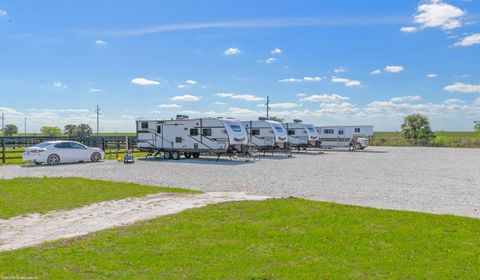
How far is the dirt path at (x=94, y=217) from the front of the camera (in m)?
7.13

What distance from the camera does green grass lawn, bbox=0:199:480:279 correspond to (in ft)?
17.0

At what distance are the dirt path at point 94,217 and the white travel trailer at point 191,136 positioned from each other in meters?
14.3

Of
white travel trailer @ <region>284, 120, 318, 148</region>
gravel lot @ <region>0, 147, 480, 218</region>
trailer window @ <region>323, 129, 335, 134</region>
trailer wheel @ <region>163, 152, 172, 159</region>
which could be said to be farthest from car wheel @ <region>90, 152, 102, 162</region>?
trailer window @ <region>323, 129, 335, 134</region>

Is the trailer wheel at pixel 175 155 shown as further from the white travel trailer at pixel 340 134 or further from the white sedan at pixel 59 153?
the white travel trailer at pixel 340 134

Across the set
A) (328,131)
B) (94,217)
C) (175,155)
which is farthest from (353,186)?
(328,131)

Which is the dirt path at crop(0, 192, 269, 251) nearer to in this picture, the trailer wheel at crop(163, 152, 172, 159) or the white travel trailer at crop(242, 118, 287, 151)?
the trailer wheel at crop(163, 152, 172, 159)

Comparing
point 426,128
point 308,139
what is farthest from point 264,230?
point 426,128

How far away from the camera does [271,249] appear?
6.24 meters

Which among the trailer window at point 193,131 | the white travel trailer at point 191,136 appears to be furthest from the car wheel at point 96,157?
the trailer window at point 193,131

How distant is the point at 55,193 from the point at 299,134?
90.6 ft

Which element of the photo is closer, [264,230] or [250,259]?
[250,259]

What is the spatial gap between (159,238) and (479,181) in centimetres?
1342

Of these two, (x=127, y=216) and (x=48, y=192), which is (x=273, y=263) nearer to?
(x=127, y=216)

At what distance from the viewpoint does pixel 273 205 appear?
9539 mm
